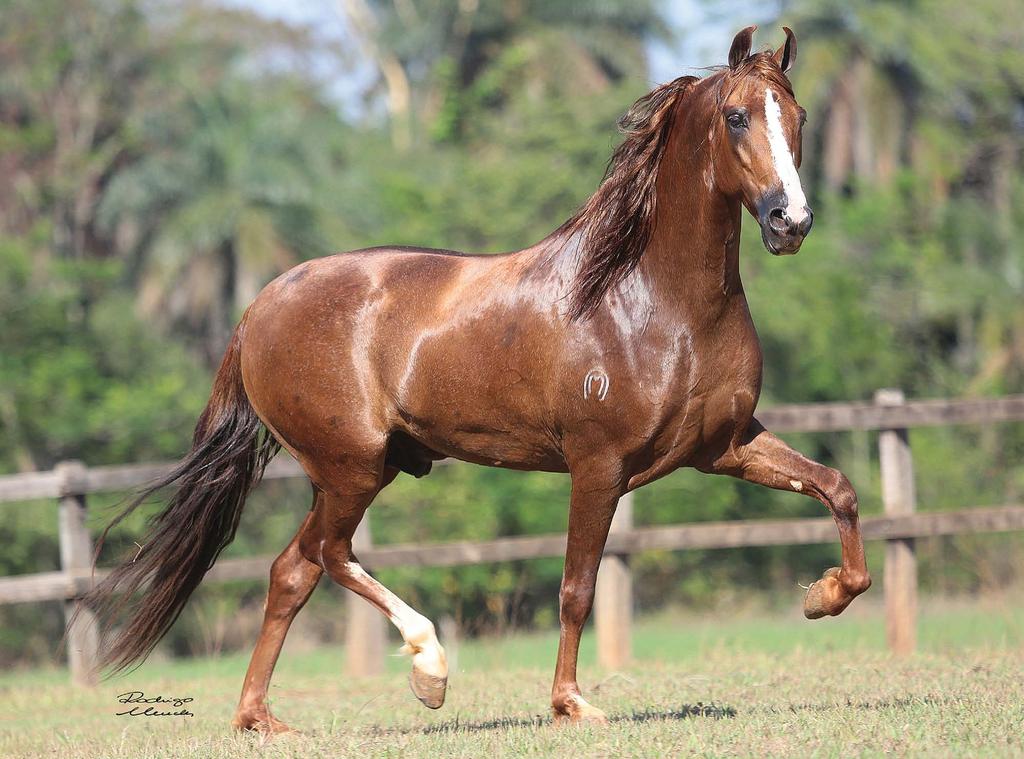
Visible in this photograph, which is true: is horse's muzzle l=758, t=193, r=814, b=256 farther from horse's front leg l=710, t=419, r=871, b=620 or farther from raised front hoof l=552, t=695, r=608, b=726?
raised front hoof l=552, t=695, r=608, b=726

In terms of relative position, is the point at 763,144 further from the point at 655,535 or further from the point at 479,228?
the point at 479,228

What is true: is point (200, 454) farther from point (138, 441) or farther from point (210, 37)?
point (210, 37)

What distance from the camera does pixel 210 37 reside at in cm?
2798

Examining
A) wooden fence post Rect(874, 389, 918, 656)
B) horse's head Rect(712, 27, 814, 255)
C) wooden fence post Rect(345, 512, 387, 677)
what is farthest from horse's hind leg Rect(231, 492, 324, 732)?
wooden fence post Rect(874, 389, 918, 656)

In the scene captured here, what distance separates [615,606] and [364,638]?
162cm

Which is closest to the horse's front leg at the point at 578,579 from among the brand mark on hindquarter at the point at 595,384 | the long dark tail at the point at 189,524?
the brand mark on hindquarter at the point at 595,384

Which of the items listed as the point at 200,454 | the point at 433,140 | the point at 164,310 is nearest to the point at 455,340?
the point at 200,454

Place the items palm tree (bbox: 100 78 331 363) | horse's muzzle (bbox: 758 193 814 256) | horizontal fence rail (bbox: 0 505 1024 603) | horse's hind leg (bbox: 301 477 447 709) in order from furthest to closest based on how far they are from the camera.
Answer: palm tree (bbox: 100 78 331 363) < horizontal fence rail (bbox: 0 505 1024 603) < horse's hind leg (bbox: 301 477 447 709) < horse's muzzle (bbox: 758 193 814 256)

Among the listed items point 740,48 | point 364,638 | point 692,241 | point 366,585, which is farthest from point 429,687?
point 364,638

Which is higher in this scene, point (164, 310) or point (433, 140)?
point (433, 140)

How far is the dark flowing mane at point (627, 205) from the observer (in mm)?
5109

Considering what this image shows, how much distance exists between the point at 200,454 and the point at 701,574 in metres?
16.4

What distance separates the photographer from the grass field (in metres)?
4.52

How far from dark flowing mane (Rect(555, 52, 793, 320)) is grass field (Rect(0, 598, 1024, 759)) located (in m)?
1.56
